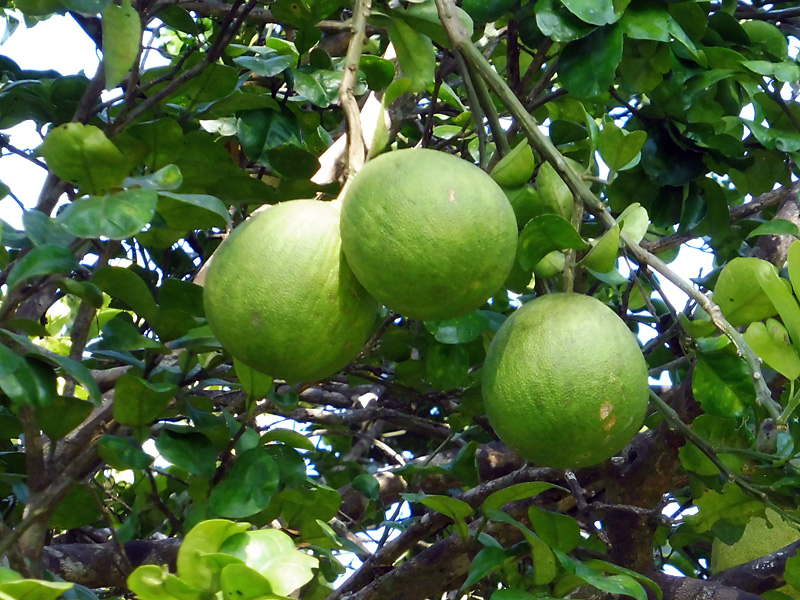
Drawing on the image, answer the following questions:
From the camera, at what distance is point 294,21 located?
1278 millimetres

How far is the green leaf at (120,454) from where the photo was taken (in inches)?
38.4

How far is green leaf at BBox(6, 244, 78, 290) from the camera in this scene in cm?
82

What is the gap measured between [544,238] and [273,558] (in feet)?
1.39

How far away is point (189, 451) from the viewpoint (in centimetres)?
104

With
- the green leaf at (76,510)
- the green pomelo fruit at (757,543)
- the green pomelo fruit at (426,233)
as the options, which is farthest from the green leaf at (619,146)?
the green pomelo fruit at (757,543)

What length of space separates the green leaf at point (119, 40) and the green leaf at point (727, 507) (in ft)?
3.35

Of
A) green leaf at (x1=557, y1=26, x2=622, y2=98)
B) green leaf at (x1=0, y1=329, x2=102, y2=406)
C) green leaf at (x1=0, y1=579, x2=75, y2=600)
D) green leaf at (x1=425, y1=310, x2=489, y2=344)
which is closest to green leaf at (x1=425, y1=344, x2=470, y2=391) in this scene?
green leaf at (x1=425, y1=310, x2=489, y2=344)

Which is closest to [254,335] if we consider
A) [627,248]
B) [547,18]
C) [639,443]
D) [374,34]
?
[627,248]

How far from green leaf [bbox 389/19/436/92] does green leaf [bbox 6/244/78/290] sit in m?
0.53

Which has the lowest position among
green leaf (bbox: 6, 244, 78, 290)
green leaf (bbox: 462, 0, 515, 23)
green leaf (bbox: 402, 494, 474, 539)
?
green leaf (bbox: 402, 494, 474, 539)

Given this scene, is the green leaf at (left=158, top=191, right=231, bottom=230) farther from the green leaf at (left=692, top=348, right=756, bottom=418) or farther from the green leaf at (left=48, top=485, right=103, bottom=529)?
the green leaf at (left=692, top=348, right=756, bottom=418)

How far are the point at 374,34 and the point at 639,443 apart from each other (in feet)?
3.37

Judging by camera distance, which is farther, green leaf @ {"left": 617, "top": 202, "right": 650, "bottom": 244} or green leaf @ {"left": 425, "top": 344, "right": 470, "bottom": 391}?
green leaf @ {"left": 425, "top": 344, "right": 470, "bottom": 391}

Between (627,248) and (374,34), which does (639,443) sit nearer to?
(627,248)
